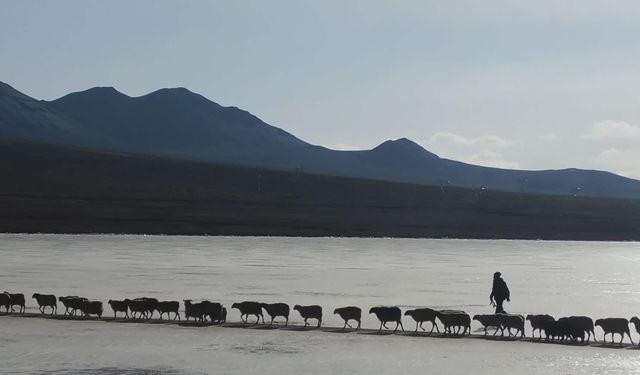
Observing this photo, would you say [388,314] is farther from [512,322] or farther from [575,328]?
[575,328]

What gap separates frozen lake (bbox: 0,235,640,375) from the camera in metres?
18.9

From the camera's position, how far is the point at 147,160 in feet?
480

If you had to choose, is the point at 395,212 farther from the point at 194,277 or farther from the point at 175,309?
the point at 175,309

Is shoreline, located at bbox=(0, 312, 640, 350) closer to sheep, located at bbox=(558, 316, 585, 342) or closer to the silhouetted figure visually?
sheep, located at bbox=(558, 316, 585, 342)

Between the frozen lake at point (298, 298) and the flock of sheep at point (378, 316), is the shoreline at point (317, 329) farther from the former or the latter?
the frozen lake at point (298, 298)

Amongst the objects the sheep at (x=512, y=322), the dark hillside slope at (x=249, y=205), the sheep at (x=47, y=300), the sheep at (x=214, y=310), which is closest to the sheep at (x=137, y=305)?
the sheep at (x=214, y=310)

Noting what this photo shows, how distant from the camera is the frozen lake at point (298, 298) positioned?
62.0 ft

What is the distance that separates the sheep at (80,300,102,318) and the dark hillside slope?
66881 millimetres

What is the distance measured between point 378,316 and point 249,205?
92.7 meters

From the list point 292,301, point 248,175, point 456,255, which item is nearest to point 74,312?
point 292,301

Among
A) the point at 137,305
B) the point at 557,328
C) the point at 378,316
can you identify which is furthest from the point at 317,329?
the point at 557,328

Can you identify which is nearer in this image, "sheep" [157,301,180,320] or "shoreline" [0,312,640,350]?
"shoreline" [0,312,640,350]

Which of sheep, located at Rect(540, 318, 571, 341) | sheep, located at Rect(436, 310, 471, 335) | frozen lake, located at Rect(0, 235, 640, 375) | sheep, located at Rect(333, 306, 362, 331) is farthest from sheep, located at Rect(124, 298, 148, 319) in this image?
sheep, located at Rect(540, 318, 571, 341)

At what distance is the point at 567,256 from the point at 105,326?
48448 millimetres
